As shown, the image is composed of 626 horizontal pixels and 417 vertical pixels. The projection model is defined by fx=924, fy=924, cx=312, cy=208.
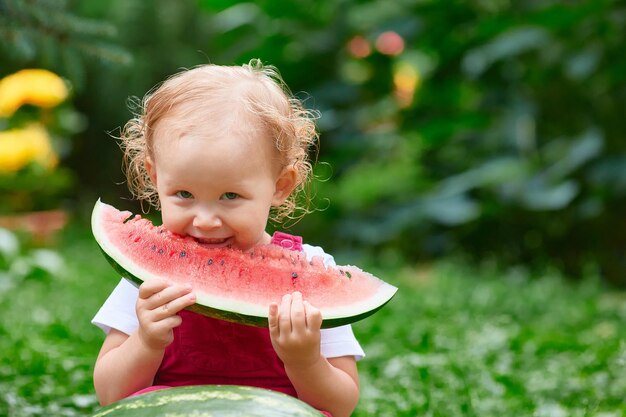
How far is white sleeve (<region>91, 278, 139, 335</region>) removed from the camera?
223 cm

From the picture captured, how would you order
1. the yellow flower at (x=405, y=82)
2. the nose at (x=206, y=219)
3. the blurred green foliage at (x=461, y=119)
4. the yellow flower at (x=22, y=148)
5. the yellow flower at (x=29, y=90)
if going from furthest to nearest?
the yellow flower at (x=405, y=82) < the yellow flower at (x=29, y=90) < the yellow flower at (x=22, y=148) < the blurred green foliage at (x=461, y=119) < the nose at (x=206, y=219)

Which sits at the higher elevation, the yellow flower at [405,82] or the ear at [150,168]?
the yellow flower at [405,82]

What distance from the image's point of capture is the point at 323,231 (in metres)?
7.31

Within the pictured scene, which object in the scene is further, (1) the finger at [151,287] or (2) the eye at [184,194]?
(2) the eye at [184,194]

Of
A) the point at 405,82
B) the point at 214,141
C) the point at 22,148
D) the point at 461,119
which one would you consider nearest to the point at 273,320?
the point at 214,141

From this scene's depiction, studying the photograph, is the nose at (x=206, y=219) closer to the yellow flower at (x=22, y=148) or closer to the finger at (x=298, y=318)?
the finger at (x=298, y=318)

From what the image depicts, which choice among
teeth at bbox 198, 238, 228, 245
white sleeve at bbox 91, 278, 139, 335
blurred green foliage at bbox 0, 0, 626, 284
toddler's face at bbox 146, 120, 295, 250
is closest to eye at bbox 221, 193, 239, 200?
toddler's face at bbox 146, 120, 295, 250

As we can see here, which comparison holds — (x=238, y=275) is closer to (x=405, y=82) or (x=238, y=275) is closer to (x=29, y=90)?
(x=29, y=90)

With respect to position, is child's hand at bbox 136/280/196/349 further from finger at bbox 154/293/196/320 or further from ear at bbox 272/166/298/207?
ear at bbox 272/166/298/207

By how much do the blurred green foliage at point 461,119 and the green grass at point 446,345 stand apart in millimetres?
686

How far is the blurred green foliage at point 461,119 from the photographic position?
6.18m

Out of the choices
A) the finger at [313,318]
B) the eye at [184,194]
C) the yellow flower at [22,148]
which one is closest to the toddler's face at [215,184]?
the eye at [184,194]

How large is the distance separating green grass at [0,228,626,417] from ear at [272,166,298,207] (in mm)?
879

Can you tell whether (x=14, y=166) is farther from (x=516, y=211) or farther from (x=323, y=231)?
(x=516, y=211)
